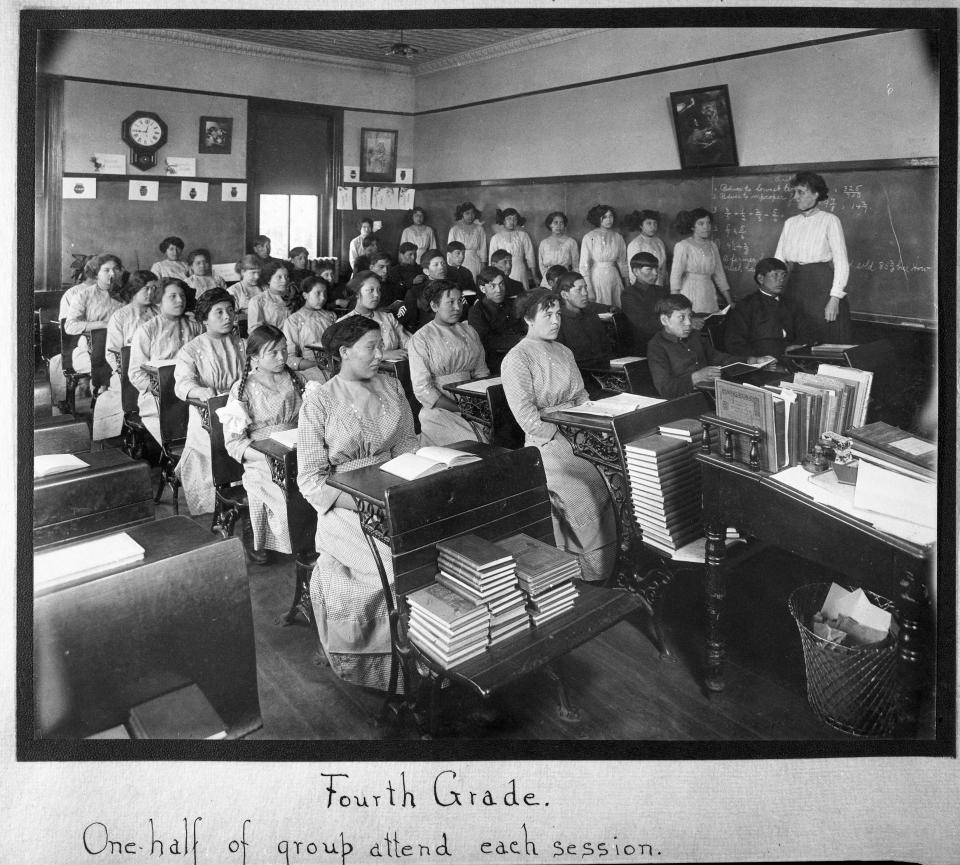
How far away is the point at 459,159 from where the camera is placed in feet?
7.75

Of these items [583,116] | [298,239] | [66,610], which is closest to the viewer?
[66,610]

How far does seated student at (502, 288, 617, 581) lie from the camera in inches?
96.3

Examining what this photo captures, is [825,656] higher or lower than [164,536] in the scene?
lower

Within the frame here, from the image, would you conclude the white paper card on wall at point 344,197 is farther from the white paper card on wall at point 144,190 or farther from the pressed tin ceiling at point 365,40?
the white paper card on wall at point 144,190

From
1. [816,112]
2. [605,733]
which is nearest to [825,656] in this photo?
[605,733]

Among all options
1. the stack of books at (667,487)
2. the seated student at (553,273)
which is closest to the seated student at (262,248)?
the seated student at (553,273)

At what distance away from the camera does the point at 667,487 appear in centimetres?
202

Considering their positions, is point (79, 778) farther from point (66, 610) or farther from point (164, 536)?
point (164, 536)

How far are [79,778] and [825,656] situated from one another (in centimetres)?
172

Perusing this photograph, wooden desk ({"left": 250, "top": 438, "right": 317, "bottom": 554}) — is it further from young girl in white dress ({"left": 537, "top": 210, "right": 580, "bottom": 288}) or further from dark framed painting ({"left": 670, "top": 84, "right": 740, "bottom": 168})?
dark framed painting ({"left": 670, "top": 84, "right": 740, "bottom": 168})

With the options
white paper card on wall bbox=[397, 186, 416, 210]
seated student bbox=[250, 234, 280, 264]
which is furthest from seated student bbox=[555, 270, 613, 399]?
seated student bbox=[250, 234, 280, 264]

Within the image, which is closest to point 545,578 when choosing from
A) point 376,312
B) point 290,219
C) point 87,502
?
point 87,502

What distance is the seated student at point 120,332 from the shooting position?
1.88m

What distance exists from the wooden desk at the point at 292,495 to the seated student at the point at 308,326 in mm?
622
